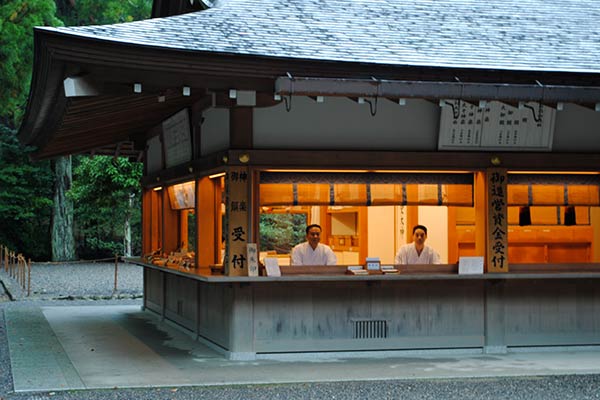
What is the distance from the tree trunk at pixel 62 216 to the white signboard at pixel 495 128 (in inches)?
1217

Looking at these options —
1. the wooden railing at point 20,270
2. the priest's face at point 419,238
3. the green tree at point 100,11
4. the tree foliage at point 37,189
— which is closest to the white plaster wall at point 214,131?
the priest's face at point 419,238

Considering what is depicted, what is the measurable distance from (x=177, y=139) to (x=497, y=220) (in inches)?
204

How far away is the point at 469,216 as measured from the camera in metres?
11.0

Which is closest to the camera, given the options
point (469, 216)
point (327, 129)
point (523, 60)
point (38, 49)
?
point (38, 49)

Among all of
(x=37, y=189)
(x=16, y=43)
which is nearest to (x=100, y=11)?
(x=37, y=189)

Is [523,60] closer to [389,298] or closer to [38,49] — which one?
[389,298]

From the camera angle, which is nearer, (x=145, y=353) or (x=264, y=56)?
(x=264, y=56)

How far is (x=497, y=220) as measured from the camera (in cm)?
1063

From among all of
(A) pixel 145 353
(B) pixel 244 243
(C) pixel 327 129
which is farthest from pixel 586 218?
(A) pixel 145 353

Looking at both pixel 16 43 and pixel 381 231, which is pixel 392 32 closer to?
pixel 381 231

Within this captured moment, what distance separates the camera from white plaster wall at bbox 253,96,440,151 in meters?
10.2

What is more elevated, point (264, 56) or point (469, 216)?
point (264, 56)

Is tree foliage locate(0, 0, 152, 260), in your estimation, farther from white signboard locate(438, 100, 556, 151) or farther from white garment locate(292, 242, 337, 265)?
white signboard locate(438, 100, 556, 151)

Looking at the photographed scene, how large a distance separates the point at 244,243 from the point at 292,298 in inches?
37.5
